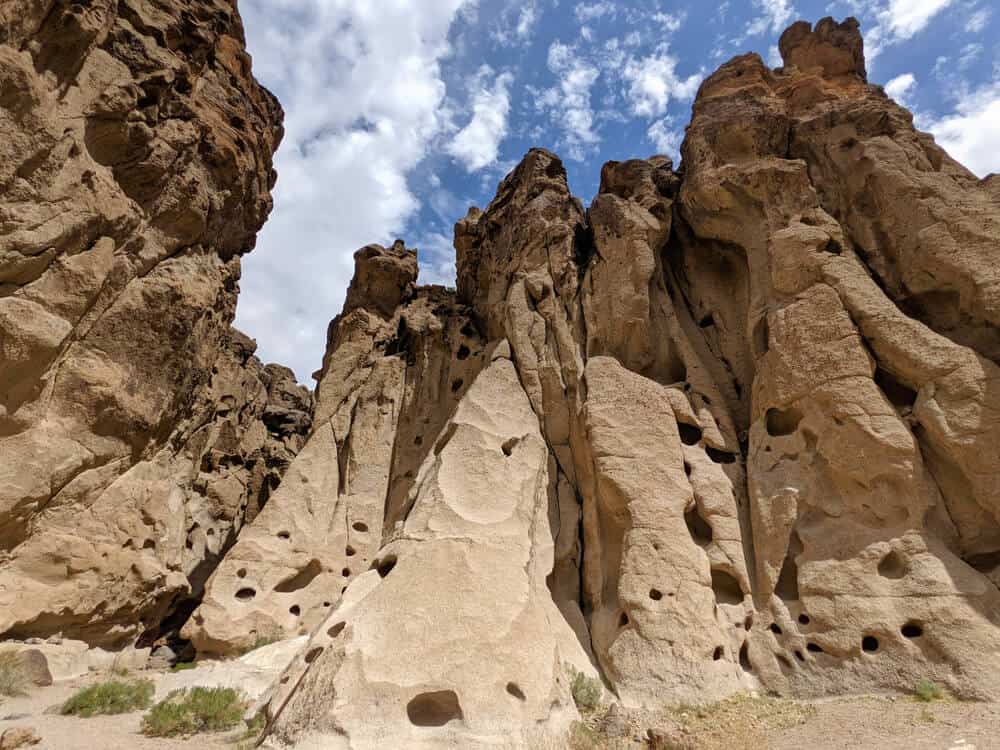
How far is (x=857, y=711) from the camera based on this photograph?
632 centimetres

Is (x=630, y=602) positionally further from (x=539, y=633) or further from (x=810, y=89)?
(x=810, y=89)

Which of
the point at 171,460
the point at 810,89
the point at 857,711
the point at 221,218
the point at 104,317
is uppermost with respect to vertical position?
the point at 810,89

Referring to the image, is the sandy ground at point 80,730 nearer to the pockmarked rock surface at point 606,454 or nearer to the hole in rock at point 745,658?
the pockmarked rock surface at point 606,454

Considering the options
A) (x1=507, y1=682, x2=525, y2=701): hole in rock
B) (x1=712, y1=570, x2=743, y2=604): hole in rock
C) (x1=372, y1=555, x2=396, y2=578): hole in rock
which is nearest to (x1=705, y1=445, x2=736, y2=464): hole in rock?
(x1=712, y1=570, x2=743, y2=604): hole in rock

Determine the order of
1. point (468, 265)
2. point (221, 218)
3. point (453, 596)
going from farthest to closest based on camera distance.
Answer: point (468, 265)
point (221, 218)
point (453, 596)

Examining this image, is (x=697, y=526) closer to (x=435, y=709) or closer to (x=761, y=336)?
(x=761, y=336)

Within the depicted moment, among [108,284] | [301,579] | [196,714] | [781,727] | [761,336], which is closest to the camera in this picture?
[781,727]

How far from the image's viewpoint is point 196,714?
641 cm

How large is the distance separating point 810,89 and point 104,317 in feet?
48.0

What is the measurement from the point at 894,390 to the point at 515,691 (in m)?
7.12

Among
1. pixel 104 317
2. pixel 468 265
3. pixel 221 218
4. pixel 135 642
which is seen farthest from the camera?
pixel 468 265

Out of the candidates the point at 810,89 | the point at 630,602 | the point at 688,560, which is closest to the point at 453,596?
the point at 630,602

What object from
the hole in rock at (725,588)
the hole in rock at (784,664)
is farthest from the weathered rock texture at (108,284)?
the hole in rock at (784,664)

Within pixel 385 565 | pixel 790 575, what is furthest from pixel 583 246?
pixel 385 565
